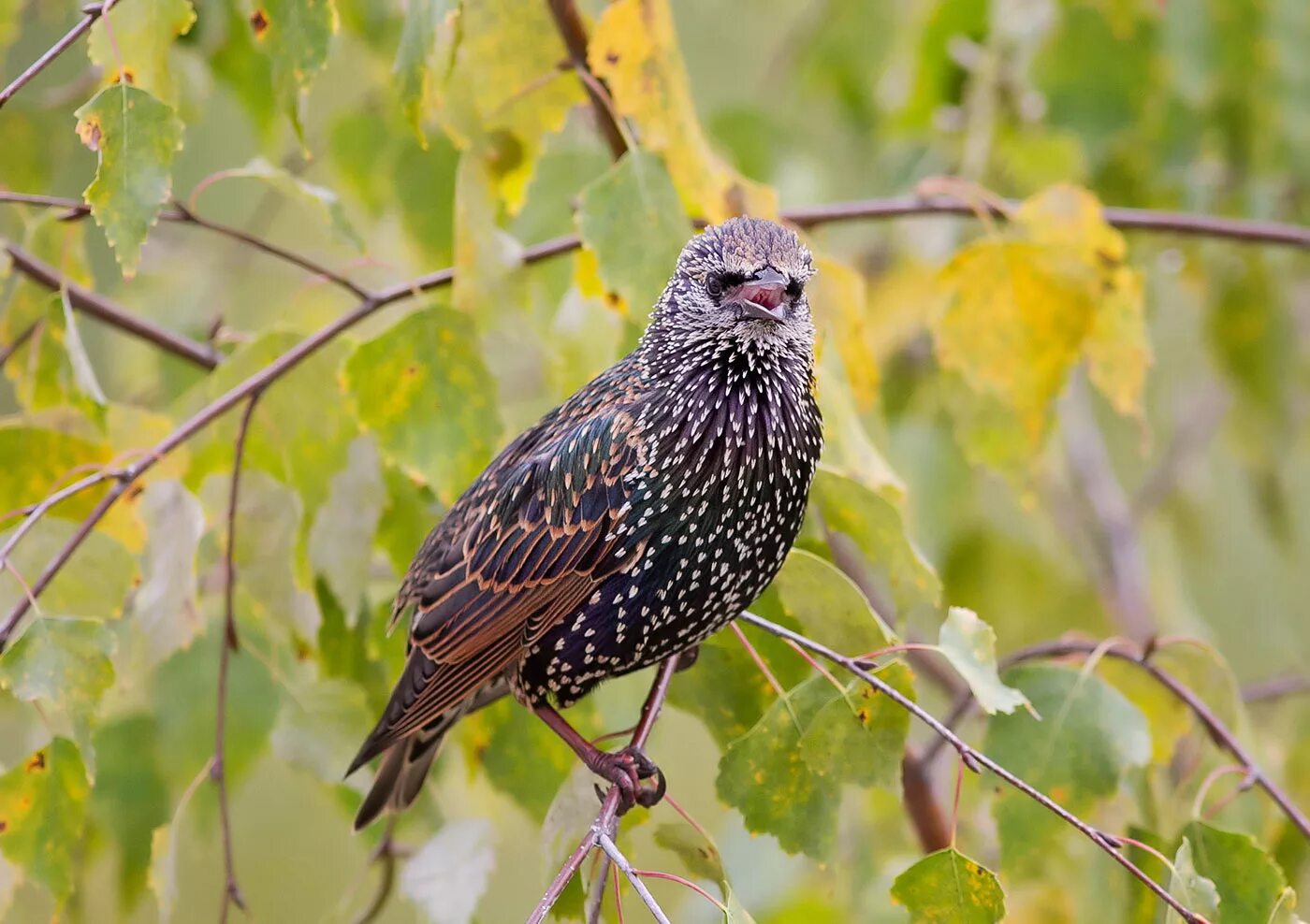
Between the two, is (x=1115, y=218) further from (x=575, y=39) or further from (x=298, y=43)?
(x=298, y=43)

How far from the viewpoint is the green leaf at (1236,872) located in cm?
240

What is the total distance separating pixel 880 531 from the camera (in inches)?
101

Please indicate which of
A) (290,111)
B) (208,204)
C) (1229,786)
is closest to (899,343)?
(1229,786)

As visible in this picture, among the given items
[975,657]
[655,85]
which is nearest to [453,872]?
[975,657]

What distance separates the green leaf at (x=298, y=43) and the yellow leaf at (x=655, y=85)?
1.56 feet

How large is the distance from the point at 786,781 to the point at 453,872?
697 millimetres

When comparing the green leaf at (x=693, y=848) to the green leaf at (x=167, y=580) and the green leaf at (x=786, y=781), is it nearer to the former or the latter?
the green leaf at (x=786, y=781)

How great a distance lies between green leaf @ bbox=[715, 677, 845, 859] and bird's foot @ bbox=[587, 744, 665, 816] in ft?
0.49

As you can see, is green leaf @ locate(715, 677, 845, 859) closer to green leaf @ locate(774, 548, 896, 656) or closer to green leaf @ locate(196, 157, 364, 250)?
green leaf @ locate(774, 548, 896, 656)

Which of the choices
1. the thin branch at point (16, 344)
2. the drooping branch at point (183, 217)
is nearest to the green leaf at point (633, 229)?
the drooping branch at point (183, 217)

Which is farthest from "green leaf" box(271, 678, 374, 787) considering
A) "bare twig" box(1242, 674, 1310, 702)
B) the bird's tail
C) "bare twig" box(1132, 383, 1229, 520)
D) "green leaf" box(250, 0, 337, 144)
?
"bare twig" box(1132, 383, 1229, 520)

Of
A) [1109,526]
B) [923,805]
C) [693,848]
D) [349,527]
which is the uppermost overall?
[349,527]

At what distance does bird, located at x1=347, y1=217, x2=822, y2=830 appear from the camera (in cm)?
239

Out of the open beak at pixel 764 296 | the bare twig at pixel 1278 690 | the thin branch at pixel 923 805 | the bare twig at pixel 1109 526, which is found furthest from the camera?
the bare twig at pixel 1109 526
